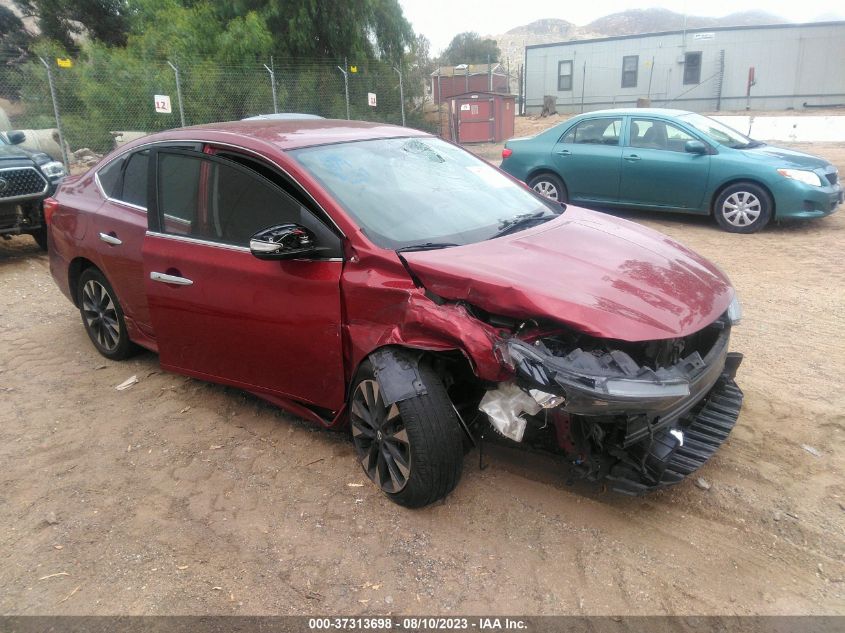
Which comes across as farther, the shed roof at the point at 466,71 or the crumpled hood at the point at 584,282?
the shed roof at the point at 466,71

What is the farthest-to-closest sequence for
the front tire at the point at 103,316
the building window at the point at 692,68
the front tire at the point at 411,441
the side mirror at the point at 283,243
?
the building window at the point at 692,68, the front tire at the point at 103,316, the side mirror at the point at 283,243, the front tire at the point at 411,441

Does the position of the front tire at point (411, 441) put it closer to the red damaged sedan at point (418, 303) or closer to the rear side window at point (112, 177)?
the red damaged sedan at point (418, 303)

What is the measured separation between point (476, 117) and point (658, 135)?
47.5 ft

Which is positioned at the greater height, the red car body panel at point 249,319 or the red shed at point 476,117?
the red shed at point 476,117

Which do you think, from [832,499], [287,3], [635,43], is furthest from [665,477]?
[635,43]

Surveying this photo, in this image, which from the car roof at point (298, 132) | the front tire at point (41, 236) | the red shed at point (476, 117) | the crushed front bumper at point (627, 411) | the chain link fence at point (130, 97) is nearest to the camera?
the crushed front bumper at point (627, 411)

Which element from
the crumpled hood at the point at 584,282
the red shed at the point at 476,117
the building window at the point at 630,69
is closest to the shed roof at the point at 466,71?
the building window at the point at 630,69

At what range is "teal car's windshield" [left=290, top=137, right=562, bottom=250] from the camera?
321 cm

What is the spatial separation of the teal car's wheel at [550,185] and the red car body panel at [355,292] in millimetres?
5876

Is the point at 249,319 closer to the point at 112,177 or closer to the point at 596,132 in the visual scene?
the point at 112,177

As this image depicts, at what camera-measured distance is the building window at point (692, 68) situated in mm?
29422

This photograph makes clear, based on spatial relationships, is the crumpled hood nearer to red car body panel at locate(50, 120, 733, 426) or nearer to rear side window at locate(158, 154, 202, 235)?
red car body panel at locate(50, 120, 733, 426)

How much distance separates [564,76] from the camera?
31.6m

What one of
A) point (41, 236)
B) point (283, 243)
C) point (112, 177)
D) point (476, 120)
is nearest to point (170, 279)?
point (283, 243)
